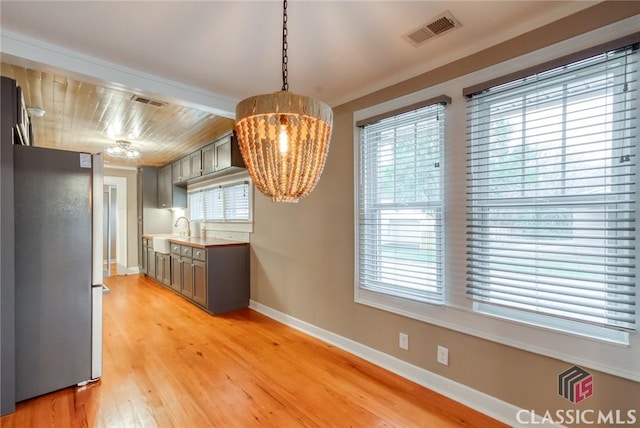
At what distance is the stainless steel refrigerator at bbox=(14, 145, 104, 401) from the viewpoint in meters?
2.14

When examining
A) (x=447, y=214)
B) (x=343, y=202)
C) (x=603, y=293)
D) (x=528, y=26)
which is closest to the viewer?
(x=603, y=293)

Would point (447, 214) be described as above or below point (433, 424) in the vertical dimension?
above

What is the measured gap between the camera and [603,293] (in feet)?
5.30

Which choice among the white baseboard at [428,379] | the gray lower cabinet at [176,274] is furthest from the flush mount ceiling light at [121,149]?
the white baseboard at [428,379]

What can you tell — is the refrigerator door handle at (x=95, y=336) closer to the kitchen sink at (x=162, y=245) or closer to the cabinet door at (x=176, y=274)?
the cabinet door at (x=176, y=274)

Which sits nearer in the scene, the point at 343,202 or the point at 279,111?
the point at 279,111

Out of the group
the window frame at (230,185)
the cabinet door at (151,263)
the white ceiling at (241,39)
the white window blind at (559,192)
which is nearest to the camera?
the white window blind at (559,192)

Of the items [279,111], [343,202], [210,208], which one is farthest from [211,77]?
[210,208]

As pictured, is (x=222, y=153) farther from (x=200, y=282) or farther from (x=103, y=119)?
(x=200, y=282)

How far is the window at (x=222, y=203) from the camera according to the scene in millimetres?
4530

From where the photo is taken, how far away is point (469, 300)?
6.91 feet

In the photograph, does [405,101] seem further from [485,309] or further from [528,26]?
[485,309]

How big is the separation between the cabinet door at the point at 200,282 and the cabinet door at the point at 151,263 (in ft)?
6.52

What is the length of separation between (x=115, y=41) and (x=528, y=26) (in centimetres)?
262
